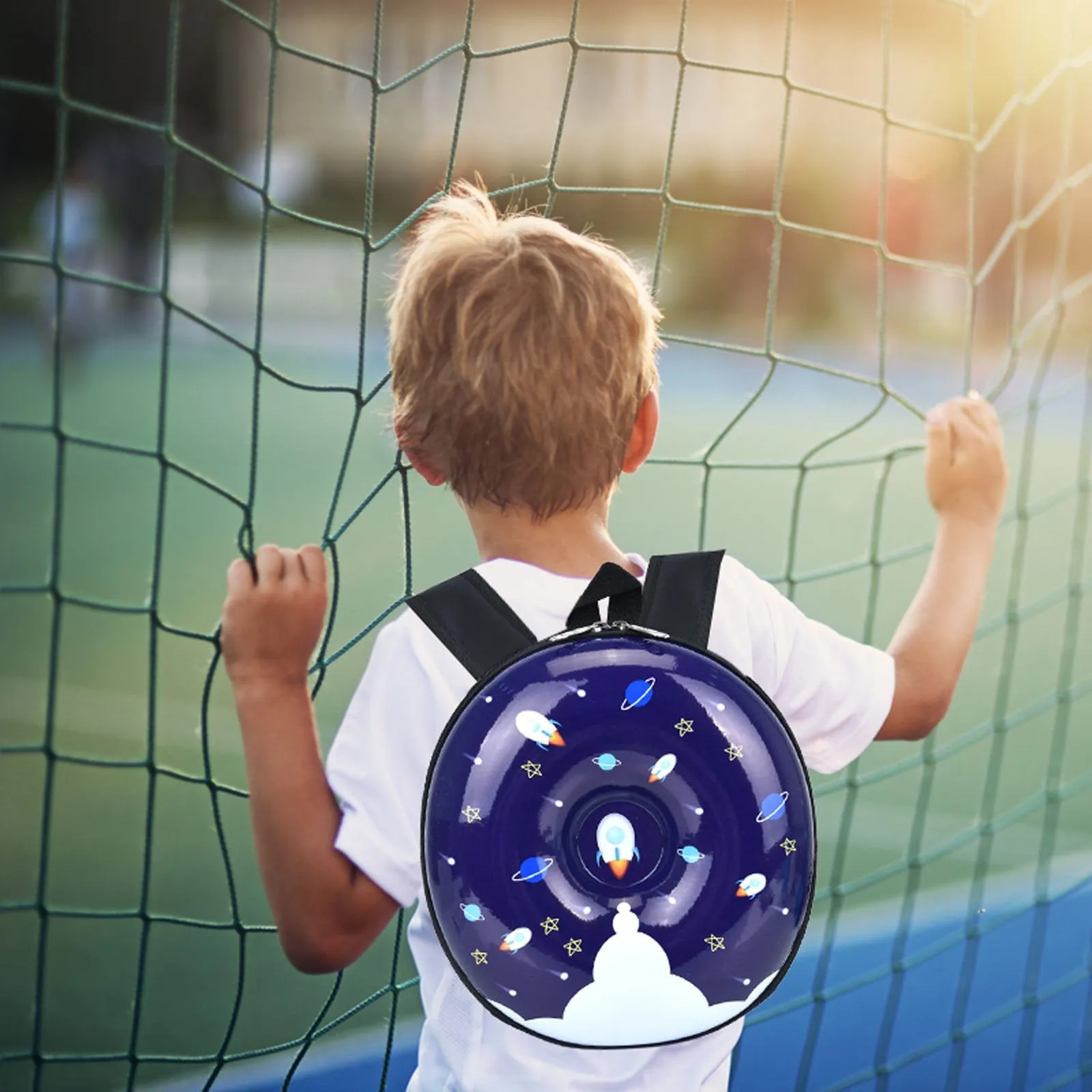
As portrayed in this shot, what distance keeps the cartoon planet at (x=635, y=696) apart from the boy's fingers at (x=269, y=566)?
0.82 ft

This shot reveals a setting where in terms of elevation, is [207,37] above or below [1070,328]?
above

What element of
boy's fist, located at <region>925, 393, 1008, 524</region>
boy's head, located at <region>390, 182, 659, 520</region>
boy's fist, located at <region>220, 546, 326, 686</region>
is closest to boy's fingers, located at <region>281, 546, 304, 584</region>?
boy's fist, located at <region>220, 546, 326, 686</region>

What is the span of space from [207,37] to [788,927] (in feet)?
Result: 49.7

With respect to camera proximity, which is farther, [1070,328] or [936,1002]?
[1070,328]

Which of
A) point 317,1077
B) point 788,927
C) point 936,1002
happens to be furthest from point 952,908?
point 788,927

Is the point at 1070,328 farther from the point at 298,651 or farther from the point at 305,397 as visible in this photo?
the point at 298,651

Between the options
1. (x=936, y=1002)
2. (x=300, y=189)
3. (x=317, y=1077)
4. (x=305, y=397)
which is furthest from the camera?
(x=300, y=189)

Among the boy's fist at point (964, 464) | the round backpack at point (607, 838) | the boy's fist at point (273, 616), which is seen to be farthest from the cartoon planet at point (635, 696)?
the boy's fist at point (964, 464)

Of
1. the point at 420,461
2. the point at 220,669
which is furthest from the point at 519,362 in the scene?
the point at 220,669

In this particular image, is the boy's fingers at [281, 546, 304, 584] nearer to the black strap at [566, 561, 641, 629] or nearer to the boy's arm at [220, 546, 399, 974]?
the boy's arm at [220, 546, 399, 974]

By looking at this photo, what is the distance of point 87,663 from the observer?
333 centimetres

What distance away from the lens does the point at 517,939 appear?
0.74 metres

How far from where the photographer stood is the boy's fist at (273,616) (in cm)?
84

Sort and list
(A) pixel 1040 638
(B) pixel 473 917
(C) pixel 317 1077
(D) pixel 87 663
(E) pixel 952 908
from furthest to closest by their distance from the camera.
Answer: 1. (A) pixel 1040 638
2. (D) pixel 87 663
3. (E) pixel 952 908
4. (C) pixel 317 1077
5. (B) pixel 473 917
